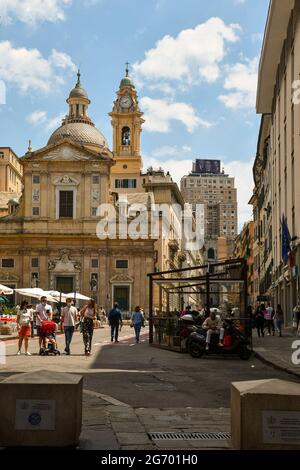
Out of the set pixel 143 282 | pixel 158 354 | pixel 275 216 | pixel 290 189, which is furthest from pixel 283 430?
pixel 143 282

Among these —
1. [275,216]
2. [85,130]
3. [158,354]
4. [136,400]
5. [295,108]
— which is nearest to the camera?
[136,400]

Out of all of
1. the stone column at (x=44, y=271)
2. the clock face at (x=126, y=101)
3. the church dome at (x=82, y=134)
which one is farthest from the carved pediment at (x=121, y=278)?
the clock face at (x=126, y=101)

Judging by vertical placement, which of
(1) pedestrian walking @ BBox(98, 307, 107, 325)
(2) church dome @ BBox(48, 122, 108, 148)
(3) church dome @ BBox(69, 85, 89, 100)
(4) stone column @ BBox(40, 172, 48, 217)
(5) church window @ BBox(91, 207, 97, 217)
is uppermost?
(3) church dome @ BBox(69, 85, 89, 100)

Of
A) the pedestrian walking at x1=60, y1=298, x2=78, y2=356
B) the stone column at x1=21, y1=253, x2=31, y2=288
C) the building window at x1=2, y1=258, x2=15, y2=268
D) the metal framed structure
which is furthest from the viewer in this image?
the building window at x1=2, y1=258, x2=15, y2=268

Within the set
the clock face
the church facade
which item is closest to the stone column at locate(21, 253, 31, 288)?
the church facade

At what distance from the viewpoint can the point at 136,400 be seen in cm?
1067

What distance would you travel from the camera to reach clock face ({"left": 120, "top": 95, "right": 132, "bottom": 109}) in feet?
295

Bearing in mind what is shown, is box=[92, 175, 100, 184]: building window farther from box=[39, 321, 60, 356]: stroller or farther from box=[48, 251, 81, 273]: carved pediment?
box=[39, 321, 60, 356]: stroller

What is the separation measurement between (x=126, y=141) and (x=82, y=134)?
1222 centimetres

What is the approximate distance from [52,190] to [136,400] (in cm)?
5429

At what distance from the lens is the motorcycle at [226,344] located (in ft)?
65.3

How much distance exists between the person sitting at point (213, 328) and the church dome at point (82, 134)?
59832mm

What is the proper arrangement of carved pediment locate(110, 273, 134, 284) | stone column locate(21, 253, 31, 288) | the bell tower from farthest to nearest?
the bell tower < carved pediment locate(110, 273, 134, 284) < stone column locate(21, 253, 31, 288)

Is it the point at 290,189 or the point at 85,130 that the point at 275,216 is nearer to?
the point at 290,189
